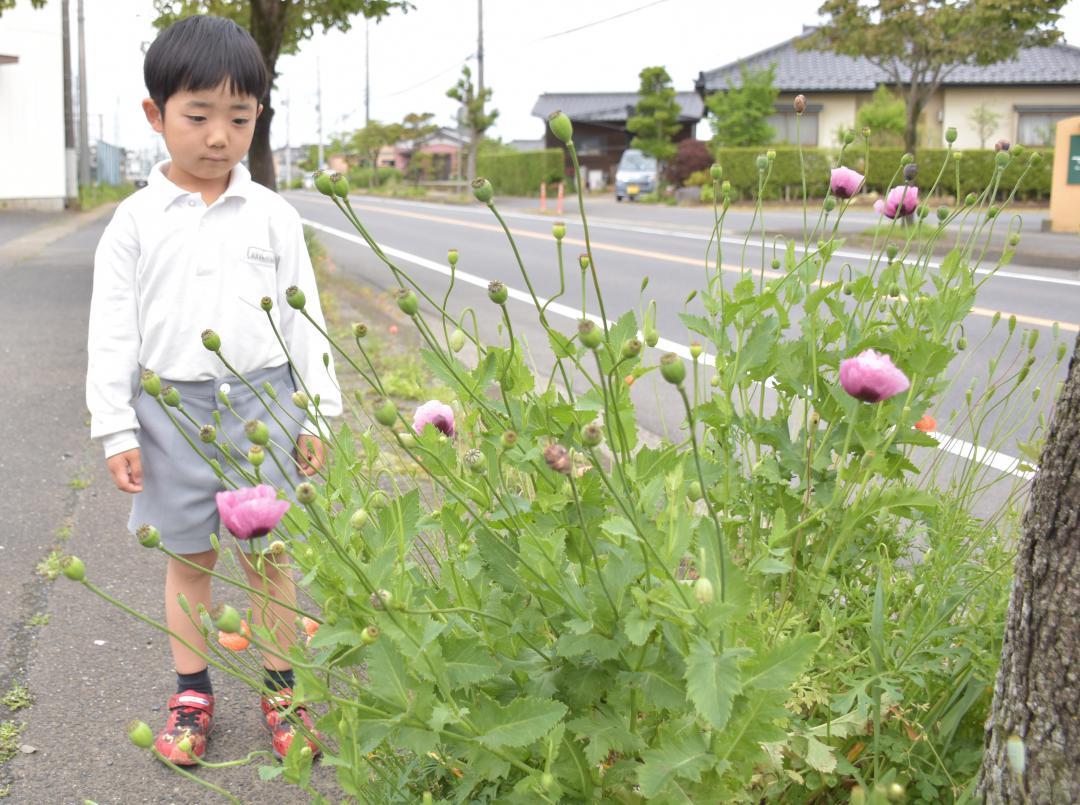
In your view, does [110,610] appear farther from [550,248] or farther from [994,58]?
[994,58]

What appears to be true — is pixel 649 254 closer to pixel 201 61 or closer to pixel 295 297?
pixel 201 61

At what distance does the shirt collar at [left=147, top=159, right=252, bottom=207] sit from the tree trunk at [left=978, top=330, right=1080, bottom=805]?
5.68 feet

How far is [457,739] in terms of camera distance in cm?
153

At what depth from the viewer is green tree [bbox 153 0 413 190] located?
10.9 metres

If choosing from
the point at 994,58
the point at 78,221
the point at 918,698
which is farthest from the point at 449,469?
the point at 78,221

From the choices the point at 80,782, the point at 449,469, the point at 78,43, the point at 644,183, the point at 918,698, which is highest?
the point at 78,43

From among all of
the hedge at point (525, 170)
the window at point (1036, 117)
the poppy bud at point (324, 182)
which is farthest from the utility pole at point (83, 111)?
the poppy bud at point (324, 182)

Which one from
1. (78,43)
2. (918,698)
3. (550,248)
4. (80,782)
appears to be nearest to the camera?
(918,698)

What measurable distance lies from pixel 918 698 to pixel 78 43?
37.0 m

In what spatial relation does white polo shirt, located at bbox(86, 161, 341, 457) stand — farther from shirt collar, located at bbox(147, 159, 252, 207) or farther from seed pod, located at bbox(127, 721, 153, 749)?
seed pod, located at bbox(127, 721, 153, 749)

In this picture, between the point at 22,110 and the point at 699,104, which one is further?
the point at 699,104

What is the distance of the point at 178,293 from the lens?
8.31 ft

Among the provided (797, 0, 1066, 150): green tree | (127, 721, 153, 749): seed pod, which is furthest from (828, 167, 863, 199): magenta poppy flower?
(797, 0, 1066, 150): green tree

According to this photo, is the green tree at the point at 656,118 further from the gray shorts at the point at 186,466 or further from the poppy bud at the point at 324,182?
the poppy bud at the point at 324,182
